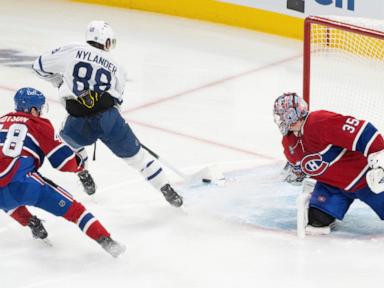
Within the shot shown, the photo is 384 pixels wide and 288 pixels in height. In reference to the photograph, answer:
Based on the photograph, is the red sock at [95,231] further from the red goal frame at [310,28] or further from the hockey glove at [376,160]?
the red goal frame at [310,28]

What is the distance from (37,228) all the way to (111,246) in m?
0.37

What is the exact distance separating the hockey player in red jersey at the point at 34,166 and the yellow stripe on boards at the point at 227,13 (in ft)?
11.6

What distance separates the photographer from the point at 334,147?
4445 millimetres

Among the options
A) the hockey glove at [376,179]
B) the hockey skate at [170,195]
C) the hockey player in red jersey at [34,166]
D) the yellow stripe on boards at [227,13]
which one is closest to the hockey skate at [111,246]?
the hockey player in red jersey at [34,166]

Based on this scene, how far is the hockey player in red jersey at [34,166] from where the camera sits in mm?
4234

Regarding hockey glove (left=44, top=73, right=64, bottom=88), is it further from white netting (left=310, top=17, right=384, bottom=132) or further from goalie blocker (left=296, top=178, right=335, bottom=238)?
white netting (left=310, top=17, right=384, bottom=132)

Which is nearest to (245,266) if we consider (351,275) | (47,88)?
(351,275)

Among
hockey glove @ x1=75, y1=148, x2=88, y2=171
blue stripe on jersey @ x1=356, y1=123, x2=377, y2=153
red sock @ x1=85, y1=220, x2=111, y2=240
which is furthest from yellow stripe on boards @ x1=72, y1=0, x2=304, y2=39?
red sock @ x1=85, y1=220, x2=111, y2=240

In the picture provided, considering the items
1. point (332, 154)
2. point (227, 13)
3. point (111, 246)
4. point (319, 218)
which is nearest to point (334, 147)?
point (332, 154)

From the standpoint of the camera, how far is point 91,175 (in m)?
5.35

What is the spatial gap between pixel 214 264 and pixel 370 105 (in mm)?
1880

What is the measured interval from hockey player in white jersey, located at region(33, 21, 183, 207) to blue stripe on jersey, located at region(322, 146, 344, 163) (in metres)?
0.77

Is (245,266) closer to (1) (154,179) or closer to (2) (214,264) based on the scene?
(2) (214,264)

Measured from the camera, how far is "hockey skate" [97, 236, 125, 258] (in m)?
4.26
